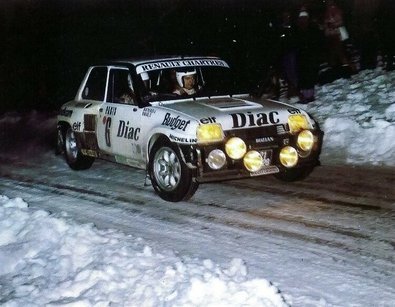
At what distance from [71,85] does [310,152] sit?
13853 millimetres

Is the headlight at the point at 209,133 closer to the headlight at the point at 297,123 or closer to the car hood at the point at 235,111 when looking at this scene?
the car hood at the point at 235,111

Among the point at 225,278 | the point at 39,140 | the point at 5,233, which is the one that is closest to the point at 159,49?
the point at 39,140

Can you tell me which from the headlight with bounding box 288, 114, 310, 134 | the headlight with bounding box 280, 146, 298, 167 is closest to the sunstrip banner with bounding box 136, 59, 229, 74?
the headlight with bounding box 288, 114, 310, 134

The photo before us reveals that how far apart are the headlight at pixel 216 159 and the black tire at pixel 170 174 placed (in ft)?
0.87

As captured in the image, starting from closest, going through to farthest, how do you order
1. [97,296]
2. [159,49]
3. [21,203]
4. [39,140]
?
[97,296], [21,203], [39,140], [159,49]

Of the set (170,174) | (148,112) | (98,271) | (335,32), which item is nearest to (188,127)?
(170,174)

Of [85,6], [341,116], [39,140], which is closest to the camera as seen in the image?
[341,116]

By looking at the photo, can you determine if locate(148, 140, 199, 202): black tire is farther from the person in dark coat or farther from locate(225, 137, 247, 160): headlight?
the person in dark coat

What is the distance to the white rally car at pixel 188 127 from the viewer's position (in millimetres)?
6461

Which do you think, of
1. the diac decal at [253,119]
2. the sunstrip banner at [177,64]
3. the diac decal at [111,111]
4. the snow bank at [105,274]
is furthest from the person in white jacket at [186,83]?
the snow bank at [105,274]

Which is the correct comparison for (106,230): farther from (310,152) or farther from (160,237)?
(310,152)

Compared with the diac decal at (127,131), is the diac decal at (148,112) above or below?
above

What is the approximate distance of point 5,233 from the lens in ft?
19.4

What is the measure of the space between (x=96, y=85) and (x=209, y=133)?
2926 millimetres
